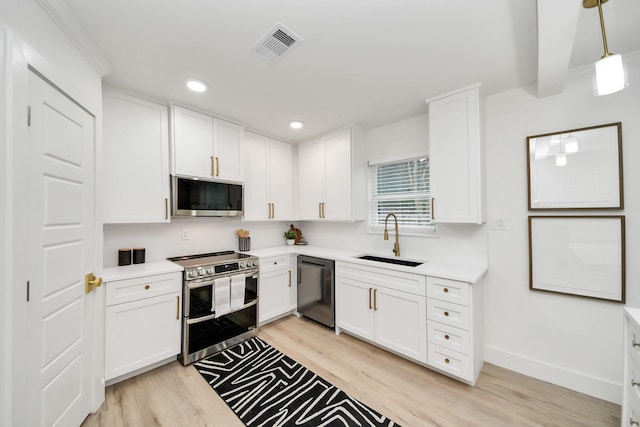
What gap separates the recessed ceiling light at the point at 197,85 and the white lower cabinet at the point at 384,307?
7.58ft

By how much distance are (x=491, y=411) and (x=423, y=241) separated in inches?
60.0

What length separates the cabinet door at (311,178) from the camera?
3463 millimetres

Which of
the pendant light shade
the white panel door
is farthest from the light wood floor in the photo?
the pendant light shade

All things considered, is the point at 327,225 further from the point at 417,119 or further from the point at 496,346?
the point at 496,346

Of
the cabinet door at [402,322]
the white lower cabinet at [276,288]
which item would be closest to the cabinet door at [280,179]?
the white lower cabinet at [276,288]

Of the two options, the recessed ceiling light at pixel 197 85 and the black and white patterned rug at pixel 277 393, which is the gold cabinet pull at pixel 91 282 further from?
the recessed ceiling light at pixel 197 85

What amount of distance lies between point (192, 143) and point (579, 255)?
3.74 meters

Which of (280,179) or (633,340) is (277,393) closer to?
(633,340)

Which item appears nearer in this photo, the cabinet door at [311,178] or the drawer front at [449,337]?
the drawer front at [449,337]

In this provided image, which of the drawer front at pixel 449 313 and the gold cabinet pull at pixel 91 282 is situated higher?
the gold cabinet pull at pixel 91 282

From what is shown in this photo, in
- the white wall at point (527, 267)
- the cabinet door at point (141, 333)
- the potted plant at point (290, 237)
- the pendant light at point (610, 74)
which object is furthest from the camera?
the potted plant at point (290, 237)

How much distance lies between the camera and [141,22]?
4.73ft

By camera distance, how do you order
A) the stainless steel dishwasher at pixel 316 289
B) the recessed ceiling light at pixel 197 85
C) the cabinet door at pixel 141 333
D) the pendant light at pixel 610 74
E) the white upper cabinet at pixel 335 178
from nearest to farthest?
1. the pendant light at pixel 610 74
2. the cabinet door at pixel 141 333
3. the recessed ceiling light at pixel 197 85
4. the stainless steel dishwasher at pixel 316 289
5. the white upper cabinet at pixel 335 178

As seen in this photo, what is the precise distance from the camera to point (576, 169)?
1943 millimetres
